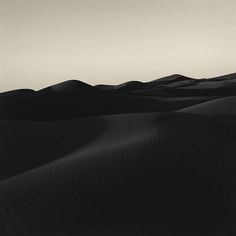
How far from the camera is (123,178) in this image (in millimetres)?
193

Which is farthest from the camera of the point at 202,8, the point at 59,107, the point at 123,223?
the point at 202,8

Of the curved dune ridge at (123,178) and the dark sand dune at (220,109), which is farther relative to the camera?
the dark sand dune at (220,109)

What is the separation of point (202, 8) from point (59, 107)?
198 cm

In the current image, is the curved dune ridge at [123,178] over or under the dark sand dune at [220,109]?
under

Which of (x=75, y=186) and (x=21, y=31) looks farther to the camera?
(x=21, y=31)

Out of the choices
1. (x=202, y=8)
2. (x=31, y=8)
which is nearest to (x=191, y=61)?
(x=202, y=8)

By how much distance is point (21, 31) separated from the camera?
2369mm

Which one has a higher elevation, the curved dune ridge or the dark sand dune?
the dark sand dune

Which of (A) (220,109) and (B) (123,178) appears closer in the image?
(B) (123,178)

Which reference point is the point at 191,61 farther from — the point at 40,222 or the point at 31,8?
the point at 40,222

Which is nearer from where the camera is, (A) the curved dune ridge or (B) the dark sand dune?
(A) the curved dune ridge

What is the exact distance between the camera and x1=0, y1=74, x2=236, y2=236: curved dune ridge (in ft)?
0.52

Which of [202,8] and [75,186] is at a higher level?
[202,8]

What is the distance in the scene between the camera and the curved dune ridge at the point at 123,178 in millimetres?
157
